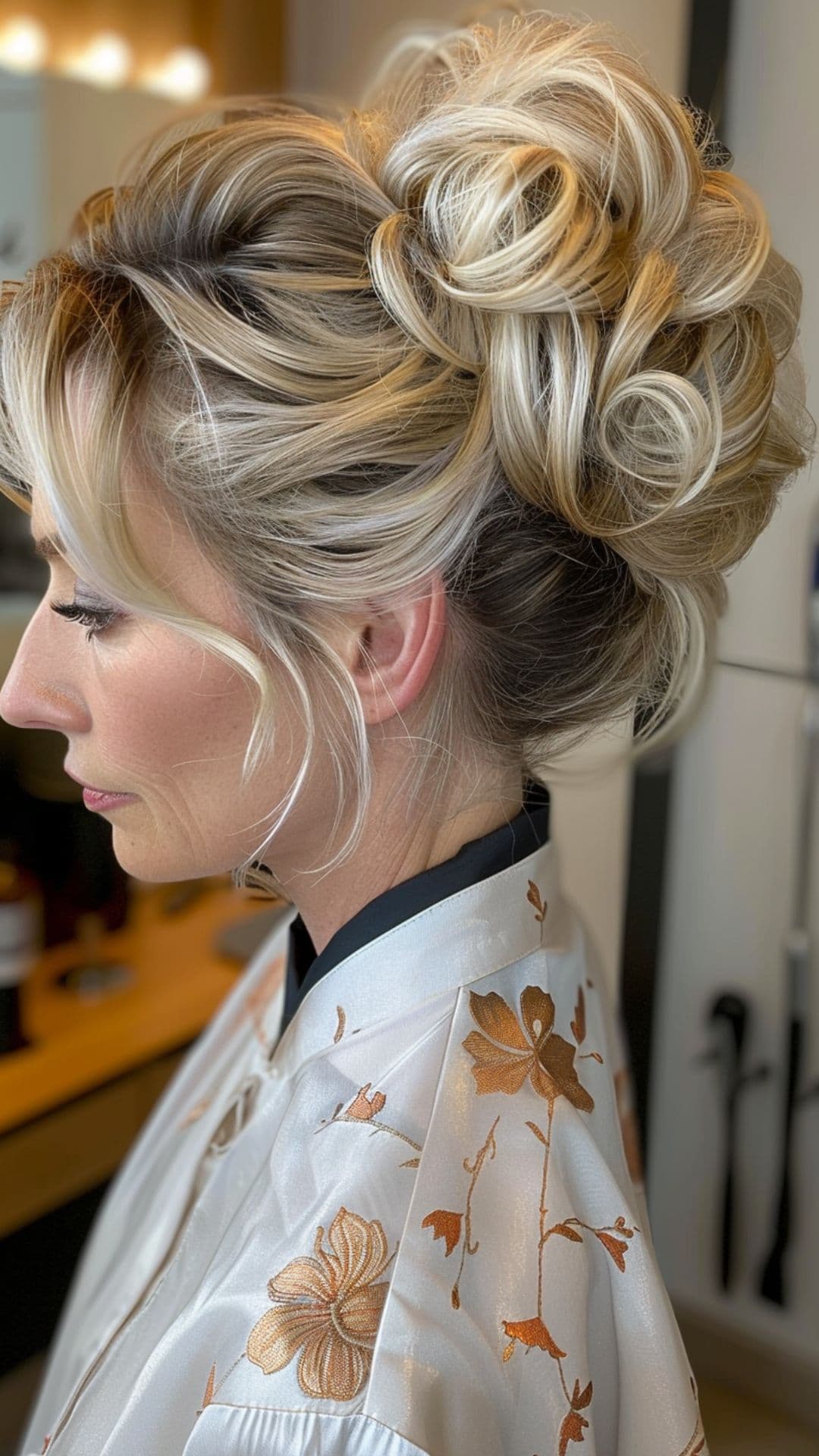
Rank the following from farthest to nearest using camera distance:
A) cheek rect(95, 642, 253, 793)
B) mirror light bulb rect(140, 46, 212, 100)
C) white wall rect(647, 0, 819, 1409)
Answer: mirror light bulb rect(140, 46, 212, 100), white wall rect(647, 0, 819, 1409), cheek rect(95, 642, 253, 793)

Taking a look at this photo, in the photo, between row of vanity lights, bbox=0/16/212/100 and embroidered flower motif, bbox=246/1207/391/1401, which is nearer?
embroidered flower motif, bbox=246/1207/391/1401

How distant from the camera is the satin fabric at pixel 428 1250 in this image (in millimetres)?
510

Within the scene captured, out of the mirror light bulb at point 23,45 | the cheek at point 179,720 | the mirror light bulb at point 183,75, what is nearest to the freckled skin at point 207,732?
the cheek at point 179,720

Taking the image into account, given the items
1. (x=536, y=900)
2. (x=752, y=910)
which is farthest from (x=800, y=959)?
(x=536, y=900)

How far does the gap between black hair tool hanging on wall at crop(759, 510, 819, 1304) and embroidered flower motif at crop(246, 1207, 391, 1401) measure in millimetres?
603

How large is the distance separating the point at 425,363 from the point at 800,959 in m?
0.69

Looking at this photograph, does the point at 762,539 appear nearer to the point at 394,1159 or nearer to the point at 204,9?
the point at 394,1159

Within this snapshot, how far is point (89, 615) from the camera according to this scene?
0.61m

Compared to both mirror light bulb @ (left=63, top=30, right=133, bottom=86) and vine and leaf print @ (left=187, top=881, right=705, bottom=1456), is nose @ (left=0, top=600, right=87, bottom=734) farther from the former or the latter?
mirror light bulb @ (left=63, top=30, right=133, bottom=86)

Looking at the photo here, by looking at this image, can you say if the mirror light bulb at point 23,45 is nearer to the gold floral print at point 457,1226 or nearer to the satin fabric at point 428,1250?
the satin fabric at point 428,1250

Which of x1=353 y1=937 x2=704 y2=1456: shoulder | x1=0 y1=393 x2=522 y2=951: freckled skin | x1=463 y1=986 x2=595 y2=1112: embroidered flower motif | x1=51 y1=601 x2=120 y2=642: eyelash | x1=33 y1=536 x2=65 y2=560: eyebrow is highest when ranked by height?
x1=33 y1=536 x2=65 y2=560: eyebrow

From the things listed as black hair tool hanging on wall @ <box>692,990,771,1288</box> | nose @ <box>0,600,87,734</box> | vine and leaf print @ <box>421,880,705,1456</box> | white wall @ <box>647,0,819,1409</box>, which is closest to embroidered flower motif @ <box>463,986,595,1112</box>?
vine and leaf print @ <box>421,880,705,1456</box>

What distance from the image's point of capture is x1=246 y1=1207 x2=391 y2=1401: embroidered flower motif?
504mm

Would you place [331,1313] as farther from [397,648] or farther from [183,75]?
[183,75]
